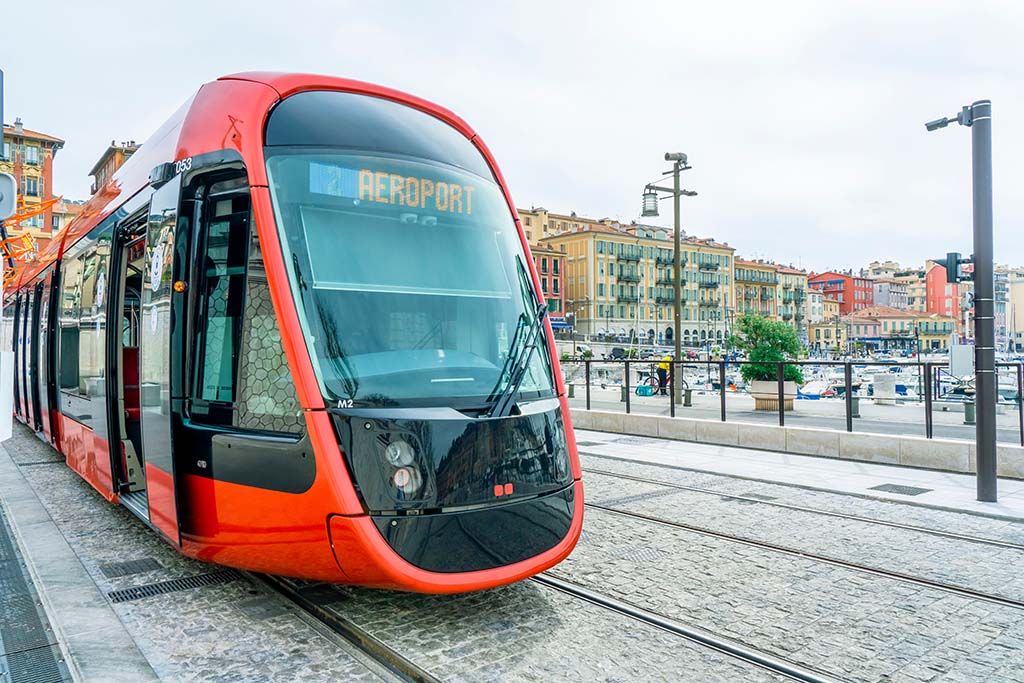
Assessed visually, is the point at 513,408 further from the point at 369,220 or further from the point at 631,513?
the point at 631,513

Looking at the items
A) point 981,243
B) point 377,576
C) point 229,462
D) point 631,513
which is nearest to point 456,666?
point 377,576

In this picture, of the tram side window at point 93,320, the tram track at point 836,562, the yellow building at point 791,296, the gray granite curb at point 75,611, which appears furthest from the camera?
the yellow building at point 791,296

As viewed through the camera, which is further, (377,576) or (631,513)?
(631,513)

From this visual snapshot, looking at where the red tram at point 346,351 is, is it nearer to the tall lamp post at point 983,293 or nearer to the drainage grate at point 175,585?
the drainage grate at point 175,585

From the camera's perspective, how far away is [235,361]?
185 inches

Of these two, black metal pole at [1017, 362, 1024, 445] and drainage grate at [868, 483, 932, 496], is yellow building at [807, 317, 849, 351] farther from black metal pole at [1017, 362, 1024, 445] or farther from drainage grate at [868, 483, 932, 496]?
drainage grate at [868, 483, 932, 496]

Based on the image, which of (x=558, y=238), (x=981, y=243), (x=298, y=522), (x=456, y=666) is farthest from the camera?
(x=558, y=238)

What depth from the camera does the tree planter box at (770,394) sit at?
13.4m

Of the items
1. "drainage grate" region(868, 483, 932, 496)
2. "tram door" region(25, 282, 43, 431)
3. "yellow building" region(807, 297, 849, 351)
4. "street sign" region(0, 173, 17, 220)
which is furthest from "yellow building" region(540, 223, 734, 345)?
"street sign" region(0, 173, 17, 220)

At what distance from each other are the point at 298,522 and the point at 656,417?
453 inches

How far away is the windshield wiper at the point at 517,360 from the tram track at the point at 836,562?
9.99ft

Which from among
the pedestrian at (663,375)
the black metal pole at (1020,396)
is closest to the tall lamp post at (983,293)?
the black metal pole at (1020,396)

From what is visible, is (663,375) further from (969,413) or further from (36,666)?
(36,666)

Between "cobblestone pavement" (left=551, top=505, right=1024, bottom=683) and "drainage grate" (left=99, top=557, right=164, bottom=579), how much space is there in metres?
3.11
